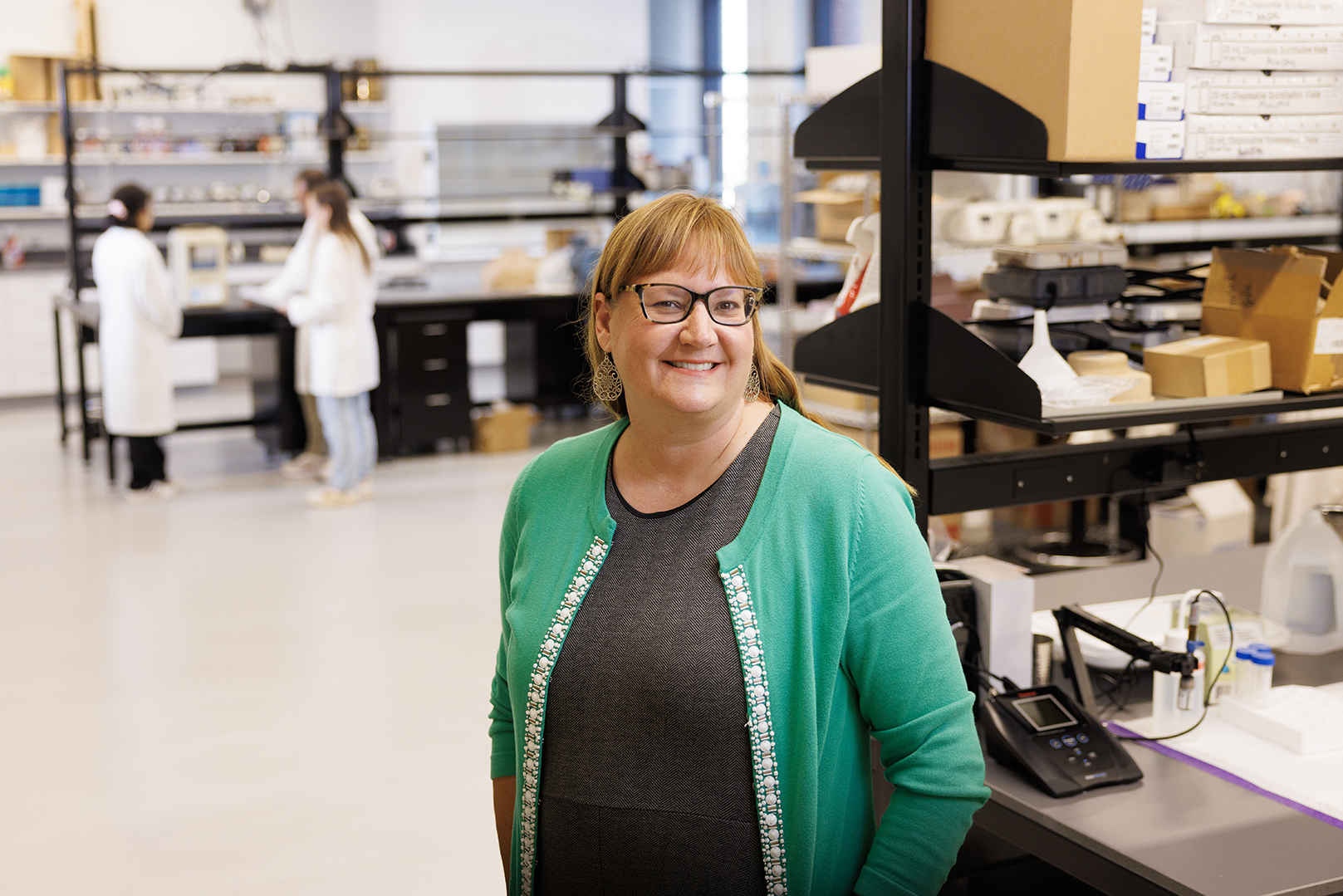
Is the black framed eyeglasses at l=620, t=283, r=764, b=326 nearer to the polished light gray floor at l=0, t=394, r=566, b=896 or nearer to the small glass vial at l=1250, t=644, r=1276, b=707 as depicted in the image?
the small glass vial at l=1250, t=644, r=1276, b=707

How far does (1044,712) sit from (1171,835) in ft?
0.94

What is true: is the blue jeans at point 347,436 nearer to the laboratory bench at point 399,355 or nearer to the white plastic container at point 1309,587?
Answer: the laboratory bench at point 399,355

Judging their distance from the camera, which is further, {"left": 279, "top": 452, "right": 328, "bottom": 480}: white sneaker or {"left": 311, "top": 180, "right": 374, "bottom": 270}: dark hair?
{"left": 279, "top": 452, "right": 328, "bottom": 480}: white sneaker

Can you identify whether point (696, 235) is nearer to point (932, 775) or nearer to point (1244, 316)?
point (932, 775)

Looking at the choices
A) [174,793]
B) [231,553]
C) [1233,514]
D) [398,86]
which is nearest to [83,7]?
[398,86]

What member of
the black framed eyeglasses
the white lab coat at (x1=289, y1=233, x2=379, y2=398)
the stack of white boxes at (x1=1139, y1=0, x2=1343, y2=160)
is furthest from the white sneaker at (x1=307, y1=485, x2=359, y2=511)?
the black framed eyeglasses

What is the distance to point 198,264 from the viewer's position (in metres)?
6.75

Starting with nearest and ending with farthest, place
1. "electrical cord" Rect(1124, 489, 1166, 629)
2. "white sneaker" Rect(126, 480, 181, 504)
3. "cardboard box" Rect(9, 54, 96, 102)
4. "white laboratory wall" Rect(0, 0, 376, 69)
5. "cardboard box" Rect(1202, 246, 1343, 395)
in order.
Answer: "cardboard box" Rect(1202, 246, 1343, 395)
"electrical cord" Rect(1124, 489, 1166, 629)
"white sneaker" Rect(126, 480, 181, 504)
"cardboard box" Rect(9, 54, 96, 102)
"white laboratory wall" Rect(0, 0, 376, 69)

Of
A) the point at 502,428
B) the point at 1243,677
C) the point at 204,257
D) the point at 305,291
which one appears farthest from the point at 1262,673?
the point at 204,257

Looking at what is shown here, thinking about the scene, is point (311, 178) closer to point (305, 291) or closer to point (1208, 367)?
point (305, 291)

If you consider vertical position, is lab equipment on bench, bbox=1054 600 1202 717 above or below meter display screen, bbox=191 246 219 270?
below

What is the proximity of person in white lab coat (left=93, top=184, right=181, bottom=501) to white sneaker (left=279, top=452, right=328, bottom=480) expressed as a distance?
67 cm

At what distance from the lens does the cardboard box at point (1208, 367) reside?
2.07 meters

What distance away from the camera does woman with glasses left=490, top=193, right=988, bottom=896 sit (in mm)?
1433
